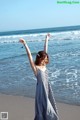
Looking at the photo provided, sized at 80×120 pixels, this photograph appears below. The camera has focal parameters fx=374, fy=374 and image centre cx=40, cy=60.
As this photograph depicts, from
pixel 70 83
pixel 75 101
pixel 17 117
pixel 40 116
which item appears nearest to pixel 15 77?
pixel 70 83

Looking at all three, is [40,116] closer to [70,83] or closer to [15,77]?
[70,83]

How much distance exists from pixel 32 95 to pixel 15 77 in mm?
2789

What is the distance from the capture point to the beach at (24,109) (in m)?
6.28

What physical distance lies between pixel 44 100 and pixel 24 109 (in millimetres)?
2393

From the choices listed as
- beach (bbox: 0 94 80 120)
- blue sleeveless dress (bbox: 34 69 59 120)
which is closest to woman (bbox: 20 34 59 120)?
blue sleeveless dress (bbox: 34 69 59 120)

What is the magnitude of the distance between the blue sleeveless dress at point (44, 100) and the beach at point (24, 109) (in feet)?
5.43

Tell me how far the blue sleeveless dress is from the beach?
5.43 ft

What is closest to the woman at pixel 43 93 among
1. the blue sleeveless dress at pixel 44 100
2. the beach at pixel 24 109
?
the blue sleeveless dress at pixel 44 100

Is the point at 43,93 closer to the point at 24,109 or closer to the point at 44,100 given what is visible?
the point at 44,100

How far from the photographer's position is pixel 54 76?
10.5 meters

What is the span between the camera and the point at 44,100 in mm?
4488

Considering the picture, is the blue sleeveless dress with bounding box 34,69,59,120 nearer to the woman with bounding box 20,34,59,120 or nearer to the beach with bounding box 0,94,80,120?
the woman with bounding box 20,34,59,120

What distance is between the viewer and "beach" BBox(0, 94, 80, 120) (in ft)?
20.6

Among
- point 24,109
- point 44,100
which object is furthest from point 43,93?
point 24,109
